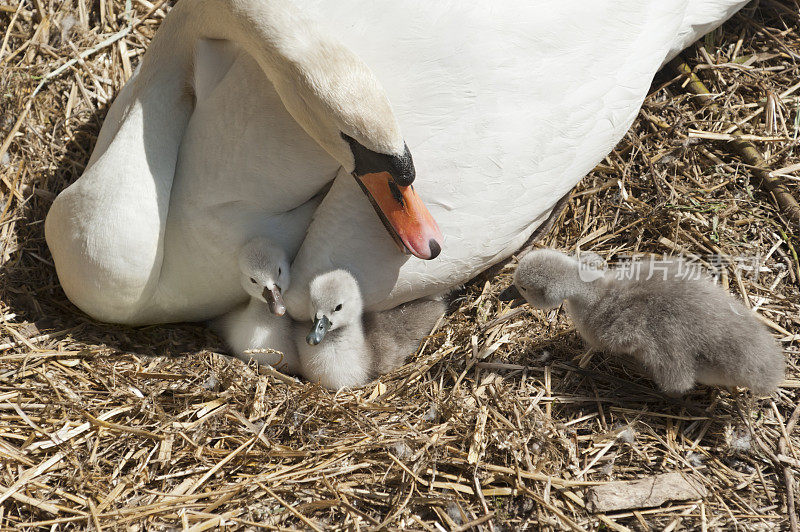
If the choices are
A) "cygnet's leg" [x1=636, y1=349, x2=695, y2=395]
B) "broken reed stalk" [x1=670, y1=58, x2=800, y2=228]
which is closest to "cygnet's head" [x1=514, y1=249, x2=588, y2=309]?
"cygnet's leg" [x1=636, y1=349, x2=695, y2=395]

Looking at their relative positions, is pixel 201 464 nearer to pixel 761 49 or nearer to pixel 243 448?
pixel 243 448

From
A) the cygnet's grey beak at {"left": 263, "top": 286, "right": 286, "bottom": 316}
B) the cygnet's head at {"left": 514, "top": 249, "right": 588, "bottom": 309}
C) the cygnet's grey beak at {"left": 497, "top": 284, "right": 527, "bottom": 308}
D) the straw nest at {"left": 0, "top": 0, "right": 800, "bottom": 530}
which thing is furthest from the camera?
the cygnet's grey beak at {"left": 497, "top": 284, "right": 527, "bottom": 308}

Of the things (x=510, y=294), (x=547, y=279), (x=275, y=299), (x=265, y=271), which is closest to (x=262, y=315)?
(x=275, y=299)

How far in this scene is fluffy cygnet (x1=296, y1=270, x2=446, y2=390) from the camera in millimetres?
3159

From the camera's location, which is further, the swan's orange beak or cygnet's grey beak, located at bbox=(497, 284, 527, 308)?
cygnet's grey beak, located at bbox=(497, 284, 527, 308)

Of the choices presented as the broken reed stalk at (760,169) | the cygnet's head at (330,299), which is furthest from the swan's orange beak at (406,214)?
the broken reed stalk at (760,169)

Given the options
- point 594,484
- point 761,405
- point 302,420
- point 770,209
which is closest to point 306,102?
point 302,420

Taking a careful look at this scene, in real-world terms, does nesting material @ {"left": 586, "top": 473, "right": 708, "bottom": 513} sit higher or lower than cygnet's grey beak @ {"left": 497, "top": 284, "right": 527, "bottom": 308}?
lower

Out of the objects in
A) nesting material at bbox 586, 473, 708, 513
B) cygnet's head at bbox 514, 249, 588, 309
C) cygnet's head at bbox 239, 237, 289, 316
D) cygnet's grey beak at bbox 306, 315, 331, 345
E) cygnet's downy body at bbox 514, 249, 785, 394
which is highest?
cygnet's head at bbox 239, 237, 289, 316

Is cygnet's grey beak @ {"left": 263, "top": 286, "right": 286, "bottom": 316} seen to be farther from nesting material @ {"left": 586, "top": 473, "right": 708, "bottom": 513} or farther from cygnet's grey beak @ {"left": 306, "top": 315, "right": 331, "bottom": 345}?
nesting material @ {"left": 586, "top": 473, "right": 708, "bottom": 513}

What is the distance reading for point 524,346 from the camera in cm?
344

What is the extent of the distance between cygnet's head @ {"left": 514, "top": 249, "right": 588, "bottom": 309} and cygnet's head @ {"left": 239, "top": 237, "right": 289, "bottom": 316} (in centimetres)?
107

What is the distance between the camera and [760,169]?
12.7 feet

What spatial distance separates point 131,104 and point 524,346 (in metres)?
2.15
